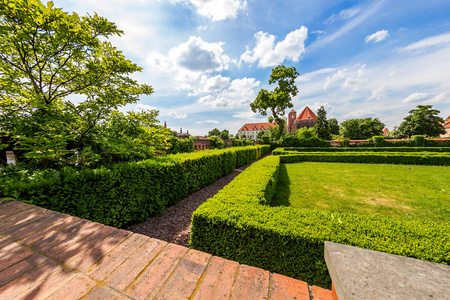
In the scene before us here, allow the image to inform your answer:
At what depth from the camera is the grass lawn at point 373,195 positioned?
181 inches

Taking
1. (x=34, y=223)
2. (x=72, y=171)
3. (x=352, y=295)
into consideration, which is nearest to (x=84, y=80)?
(x=72, y=171)

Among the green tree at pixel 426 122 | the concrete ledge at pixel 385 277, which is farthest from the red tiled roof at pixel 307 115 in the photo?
the concrete ledge at pixel 385 277

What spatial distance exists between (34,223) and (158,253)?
1563mm

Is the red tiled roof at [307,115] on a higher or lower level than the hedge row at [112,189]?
higher

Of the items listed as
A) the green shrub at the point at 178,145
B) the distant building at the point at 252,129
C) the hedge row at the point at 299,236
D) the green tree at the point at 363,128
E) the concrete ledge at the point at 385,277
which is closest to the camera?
the concrete ledge at the point at 385,277

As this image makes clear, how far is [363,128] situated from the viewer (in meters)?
41.0

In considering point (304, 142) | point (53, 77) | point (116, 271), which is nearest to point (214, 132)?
point (304, 142)

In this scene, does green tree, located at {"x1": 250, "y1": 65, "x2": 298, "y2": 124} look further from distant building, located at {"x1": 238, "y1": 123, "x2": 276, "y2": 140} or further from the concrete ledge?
distant building, located at {"x1": 238, "y1": 123, "x2": 276, "y2": 140}

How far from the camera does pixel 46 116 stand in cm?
336

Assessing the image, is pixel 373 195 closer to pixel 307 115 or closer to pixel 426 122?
pixel 426 122

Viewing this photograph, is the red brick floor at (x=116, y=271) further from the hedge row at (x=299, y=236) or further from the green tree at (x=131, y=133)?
the green tree at (x=131, y=133)

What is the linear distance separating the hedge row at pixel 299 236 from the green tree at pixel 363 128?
49534mm

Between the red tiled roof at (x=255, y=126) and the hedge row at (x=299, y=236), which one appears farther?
the red tiled roof at (x=255, y=126)

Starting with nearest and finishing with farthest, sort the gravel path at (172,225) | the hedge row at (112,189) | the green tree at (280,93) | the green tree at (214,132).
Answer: the hedge row at (112,189), the gravel path at (172,225), the green tree at (280,93), the green tree at (214,132)
